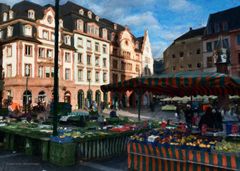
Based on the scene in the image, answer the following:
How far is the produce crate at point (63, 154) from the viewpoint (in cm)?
953

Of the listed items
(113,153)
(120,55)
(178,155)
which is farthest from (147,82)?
(120,55)

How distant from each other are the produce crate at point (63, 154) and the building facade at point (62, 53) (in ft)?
82.5

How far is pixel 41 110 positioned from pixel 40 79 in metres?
8.15

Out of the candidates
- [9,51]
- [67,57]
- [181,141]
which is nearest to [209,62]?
[67,57]

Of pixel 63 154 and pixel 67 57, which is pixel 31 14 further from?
pixel 63 154

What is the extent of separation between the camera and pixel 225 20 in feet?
168

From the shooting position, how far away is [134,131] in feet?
40.2

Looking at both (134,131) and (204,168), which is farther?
(134,131)

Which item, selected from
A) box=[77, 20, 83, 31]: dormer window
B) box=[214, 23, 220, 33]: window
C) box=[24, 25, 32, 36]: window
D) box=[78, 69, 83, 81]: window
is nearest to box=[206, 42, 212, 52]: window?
box=[214, 23, 220, 33]: window

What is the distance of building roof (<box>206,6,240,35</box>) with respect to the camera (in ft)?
164

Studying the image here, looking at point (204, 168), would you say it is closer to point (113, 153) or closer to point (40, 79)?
point (113, 153)

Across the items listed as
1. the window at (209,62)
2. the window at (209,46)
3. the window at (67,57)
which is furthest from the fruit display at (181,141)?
the window at (209,46)

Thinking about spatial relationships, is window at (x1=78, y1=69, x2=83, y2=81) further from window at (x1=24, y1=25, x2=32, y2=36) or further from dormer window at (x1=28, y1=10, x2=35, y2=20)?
dormer window at (x1=28, y1=10, x2=35, y2=20)

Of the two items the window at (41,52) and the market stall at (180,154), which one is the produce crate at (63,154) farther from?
the window at (41,52)
